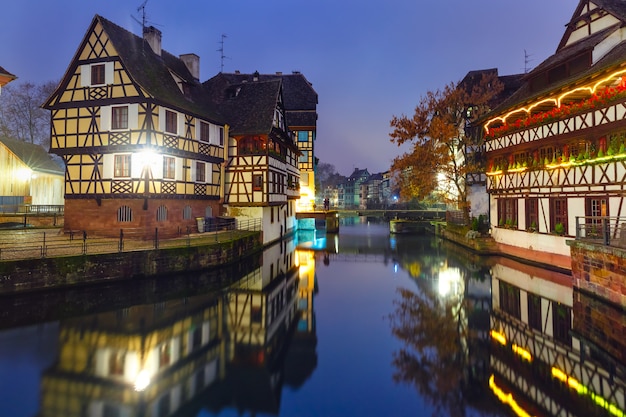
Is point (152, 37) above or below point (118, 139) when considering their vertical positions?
above

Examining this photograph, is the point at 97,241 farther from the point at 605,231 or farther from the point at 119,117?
the point at 605,231

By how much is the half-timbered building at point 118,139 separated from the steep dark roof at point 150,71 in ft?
0.26

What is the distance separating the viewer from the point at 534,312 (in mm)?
12484

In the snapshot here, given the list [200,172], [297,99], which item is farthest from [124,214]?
[297,99]

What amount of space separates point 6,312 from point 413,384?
13237 mm

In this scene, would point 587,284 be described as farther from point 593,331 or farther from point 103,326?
point 103,326

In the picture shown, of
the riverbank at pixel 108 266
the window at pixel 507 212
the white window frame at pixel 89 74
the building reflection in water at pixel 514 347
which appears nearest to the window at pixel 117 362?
the building reflection in water at pixel 514 347

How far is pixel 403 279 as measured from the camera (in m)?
19.2

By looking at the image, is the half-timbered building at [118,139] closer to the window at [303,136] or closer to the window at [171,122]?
the window at [171,122]

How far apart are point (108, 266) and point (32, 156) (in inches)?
997

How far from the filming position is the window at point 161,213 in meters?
21.0

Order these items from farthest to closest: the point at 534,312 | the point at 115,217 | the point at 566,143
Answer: the point at 115,217, the point at 566,143, the point at 534,312

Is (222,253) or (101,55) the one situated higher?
(101,55)

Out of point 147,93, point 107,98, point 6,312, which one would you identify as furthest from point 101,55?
point 6,312
